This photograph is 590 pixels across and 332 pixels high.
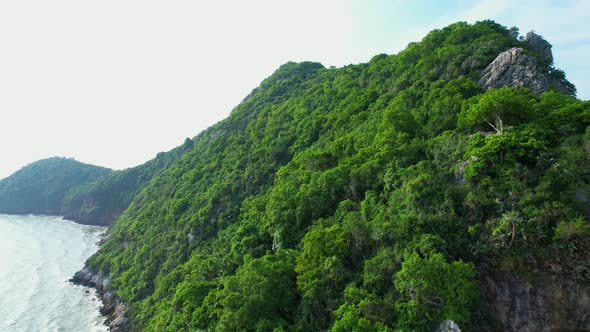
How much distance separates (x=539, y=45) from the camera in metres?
53.3

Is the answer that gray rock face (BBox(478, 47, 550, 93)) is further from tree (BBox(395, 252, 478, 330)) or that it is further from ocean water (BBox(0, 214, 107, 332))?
ocean water (BBox(0, 214, 107, 332))

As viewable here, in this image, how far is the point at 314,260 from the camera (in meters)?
32.9

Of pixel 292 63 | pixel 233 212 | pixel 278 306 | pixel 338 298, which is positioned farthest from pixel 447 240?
pixel 292 63

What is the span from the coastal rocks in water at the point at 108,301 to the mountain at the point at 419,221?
1.44ft

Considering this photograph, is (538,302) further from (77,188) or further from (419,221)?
(77,188)

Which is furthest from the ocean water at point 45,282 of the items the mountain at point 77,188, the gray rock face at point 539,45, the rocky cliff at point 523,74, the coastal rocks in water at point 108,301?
the gray rock face at point 539,45

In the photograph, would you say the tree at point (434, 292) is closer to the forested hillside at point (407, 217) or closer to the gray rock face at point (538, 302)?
the forested hillside at point (407, 217)

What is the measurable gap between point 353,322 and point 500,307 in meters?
12.1

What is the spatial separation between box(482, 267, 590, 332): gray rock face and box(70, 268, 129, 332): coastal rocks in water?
2269 inches

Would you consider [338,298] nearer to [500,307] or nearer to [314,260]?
[314,260]

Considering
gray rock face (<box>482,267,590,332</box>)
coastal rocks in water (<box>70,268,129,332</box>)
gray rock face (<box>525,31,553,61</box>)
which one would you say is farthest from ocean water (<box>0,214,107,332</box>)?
gray rock face (<box>525,31,553,61</box>)

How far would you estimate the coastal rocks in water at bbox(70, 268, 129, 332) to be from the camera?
58.5m

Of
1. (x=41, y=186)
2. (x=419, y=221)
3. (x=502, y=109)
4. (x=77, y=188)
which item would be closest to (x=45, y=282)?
(x=419, y=221)

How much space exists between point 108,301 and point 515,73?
277ft
